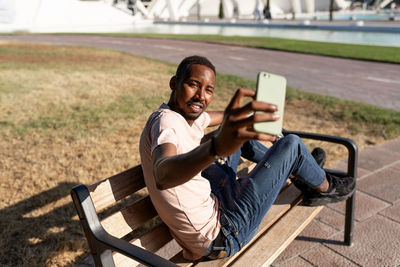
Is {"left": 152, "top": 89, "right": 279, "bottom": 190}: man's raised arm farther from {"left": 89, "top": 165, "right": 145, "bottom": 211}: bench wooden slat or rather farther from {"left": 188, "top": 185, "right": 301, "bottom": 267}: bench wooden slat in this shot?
{"left": 188, "top": 185, "right": 301, "bottom": 267}: bench wooden slat

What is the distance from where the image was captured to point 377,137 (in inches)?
209

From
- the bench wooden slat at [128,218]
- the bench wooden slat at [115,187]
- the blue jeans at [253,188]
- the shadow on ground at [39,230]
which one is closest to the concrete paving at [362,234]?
the blue jeans at [253,188]

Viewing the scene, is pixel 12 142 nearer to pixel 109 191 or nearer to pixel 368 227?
pixel 109 191


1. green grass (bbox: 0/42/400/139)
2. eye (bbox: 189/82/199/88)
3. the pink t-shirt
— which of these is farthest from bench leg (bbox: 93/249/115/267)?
green grass (bbox: 0/42/400/139)

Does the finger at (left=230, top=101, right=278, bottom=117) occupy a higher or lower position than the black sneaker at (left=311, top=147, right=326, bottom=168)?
higher

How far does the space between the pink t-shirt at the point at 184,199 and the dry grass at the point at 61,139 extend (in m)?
1.35

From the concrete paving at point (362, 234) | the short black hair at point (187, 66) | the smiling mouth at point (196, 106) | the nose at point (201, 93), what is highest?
the short black hair at point (187, 66)

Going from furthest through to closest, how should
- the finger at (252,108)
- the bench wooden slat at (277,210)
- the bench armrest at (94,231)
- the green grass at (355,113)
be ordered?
the green grass at (355,113) → the bench wooden slat at (277,210) → the bench armrest at (94,231) → the finger at (252,108)

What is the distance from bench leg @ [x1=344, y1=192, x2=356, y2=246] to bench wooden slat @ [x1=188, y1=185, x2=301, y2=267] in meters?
0.41

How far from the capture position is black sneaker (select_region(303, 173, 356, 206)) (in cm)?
243

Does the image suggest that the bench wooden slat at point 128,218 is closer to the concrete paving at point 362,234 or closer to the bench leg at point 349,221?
the concrete paving at point 362,234

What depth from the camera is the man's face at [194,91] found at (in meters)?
1.78

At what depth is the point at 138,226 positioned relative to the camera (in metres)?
2.03

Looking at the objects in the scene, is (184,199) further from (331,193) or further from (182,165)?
(331,193)
